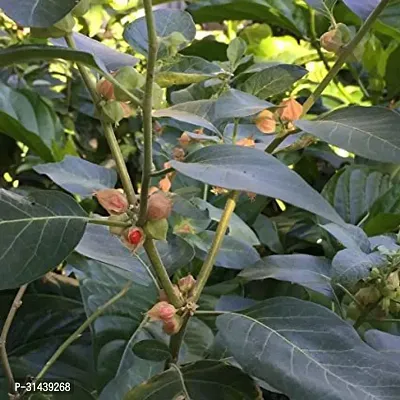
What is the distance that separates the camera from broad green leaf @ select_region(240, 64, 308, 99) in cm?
53

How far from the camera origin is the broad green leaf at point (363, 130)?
1.36 feet

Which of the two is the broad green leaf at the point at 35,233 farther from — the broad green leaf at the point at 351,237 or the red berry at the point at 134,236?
the broad green leaf at the point at 351,237

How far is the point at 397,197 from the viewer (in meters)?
0.76

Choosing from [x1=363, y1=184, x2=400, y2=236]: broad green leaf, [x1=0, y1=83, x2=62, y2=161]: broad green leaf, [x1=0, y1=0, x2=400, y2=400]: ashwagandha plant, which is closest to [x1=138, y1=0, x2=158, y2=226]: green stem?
[x1=0, y1=0, x2=400, y2=400]: ashwagandha plant

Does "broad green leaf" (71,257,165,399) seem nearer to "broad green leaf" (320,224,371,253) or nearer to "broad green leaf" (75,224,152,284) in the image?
"broad green leaf" (75,224,152,284)

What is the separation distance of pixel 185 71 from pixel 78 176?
130 mm

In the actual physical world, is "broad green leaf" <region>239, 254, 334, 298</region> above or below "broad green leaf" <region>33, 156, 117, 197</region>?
below

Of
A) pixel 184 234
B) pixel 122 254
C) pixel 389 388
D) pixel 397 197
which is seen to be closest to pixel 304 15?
pixel 397 197

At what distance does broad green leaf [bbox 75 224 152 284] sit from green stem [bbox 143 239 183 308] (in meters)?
0.04

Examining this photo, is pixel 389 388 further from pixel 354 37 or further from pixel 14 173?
pixel 14 173

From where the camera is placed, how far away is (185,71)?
1.93ft

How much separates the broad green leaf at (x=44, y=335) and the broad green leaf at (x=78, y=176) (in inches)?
6.4

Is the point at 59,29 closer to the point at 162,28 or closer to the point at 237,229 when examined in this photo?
the point at 162,28

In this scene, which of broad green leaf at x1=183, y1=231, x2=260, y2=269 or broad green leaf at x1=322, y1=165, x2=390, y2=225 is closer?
broad green leaf at x1=183, y1=231, x2=260, y2=269
